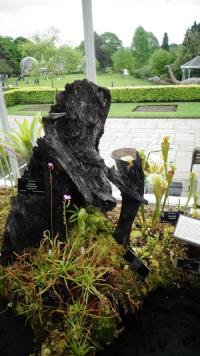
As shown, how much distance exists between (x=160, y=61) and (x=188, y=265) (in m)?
1.64

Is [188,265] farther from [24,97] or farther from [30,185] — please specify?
[24,97]

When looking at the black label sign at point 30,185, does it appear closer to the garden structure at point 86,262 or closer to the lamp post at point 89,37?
the garden structure at point 86,262

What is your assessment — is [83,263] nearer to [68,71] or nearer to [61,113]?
[61,113]

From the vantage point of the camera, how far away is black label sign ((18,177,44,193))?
1449mm

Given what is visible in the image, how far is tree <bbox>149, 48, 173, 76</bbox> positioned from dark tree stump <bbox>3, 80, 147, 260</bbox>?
97 cm

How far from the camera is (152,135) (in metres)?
5.38

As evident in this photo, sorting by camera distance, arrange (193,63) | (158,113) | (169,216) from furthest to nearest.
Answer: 1. (158,113)
2. (193,63)
3. (169,216)

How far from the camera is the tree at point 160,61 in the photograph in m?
2.18

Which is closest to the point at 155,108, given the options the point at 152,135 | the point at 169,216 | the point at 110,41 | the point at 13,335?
the point at 152,135

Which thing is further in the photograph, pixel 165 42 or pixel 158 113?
pixel 158 113

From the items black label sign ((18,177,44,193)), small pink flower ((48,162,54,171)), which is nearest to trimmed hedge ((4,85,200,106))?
black label sign ((18,177,44,193))

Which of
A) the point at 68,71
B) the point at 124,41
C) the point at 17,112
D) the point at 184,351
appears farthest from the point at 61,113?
the point at 17,112

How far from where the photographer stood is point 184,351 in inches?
48.3

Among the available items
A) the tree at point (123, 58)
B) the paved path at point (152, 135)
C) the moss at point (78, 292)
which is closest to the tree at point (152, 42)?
the tree at point (123, 58)
